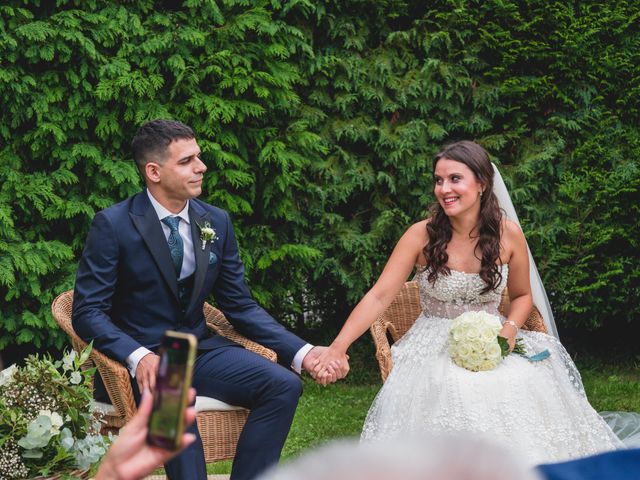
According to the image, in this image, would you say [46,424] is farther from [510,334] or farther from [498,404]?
[510,334]

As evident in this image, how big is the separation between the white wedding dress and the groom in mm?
326

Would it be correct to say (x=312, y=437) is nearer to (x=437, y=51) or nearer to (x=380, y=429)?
(x=380, y=429)

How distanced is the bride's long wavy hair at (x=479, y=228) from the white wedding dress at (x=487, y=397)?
0.06m

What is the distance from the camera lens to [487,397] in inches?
133

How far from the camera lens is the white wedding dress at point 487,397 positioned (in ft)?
10.9

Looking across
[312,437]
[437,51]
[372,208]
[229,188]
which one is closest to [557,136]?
[437,51]

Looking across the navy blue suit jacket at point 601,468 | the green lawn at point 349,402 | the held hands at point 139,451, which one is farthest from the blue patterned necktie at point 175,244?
the navy blue suit jacket at point 601,468

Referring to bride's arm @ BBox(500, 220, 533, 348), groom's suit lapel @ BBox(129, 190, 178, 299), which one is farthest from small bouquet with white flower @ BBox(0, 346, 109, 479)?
bride's arm @ BBox(500, 220, 533, 348)

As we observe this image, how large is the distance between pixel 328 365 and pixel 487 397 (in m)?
0.71

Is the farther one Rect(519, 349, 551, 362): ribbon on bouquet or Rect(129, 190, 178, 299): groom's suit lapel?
Rect(519, 349, 551, 362): ribbon on bouquet

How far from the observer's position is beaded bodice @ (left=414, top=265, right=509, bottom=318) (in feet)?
12.6

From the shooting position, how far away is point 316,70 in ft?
18.4

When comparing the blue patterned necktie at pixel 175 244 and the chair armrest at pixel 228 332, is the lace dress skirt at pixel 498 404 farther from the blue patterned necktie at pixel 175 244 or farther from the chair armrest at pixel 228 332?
the blue patterned necktie at pixel 175 244

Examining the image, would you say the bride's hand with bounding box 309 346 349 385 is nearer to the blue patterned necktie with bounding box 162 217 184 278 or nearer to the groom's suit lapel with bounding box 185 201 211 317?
the groom's suit lapel with bounding box 185 201 211 317
